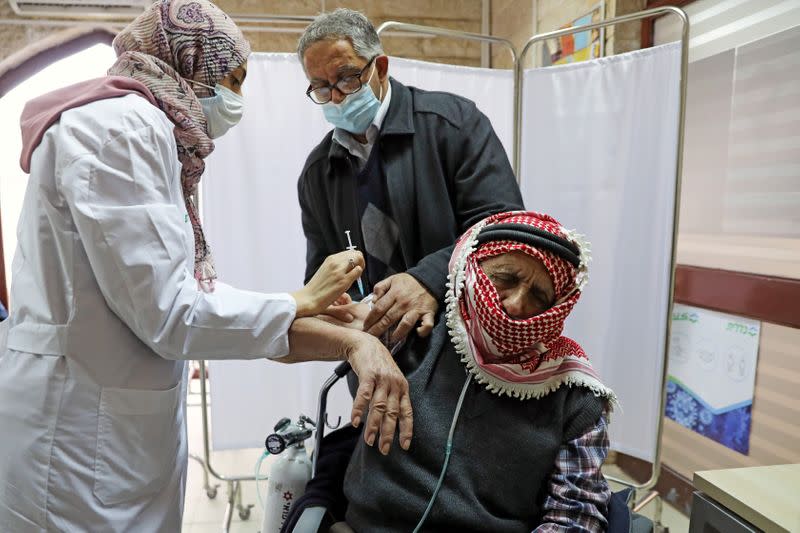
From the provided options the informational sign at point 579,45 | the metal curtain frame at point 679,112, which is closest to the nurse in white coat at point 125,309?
the metal curtain frame at point 679,112

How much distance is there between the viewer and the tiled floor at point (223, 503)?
102 inches

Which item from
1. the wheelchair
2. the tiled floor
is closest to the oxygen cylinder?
the wheelchair

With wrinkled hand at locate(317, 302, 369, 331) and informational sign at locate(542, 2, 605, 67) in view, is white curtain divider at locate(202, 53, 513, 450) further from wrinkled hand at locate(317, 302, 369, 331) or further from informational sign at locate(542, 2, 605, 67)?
wrinkled hand at locate(317, 302, 369, 331)

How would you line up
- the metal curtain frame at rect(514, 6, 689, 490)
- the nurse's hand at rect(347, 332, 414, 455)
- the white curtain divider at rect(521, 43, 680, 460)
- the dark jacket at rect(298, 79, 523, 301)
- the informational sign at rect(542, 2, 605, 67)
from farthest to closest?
the informational sign at rect(542, 2, 605, 67), the white curtain divider at rect(521, 43, 680, 460), the metal curtain frame at rect(514, 6, 689, 490), the dark jacket at rect(298, 79, 523, 301), the nurse's hand at rect(347, 332, 414, 455)

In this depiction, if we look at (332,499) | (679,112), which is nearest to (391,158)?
(332,499)

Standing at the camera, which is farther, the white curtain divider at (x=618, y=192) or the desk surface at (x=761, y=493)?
the white curtain divider at (x=618, y=192)

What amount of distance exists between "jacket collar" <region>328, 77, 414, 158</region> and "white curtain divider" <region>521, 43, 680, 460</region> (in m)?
1.09

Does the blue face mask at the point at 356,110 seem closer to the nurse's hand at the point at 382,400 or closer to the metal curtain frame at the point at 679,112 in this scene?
the nurse's hand at the point at 382,400

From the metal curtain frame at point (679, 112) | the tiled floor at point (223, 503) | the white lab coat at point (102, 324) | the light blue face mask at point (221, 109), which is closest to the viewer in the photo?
the white lab coat at point (102, 324)

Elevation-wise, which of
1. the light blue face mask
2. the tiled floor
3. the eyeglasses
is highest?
the eyeglasses

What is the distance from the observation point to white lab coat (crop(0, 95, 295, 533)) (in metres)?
0.94

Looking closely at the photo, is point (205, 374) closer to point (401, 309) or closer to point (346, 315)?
point (346, 315)

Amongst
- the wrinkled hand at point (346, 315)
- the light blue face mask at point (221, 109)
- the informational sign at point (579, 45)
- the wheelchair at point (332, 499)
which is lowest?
the wheelchair at point (332, 499)

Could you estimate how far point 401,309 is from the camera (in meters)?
1.23
